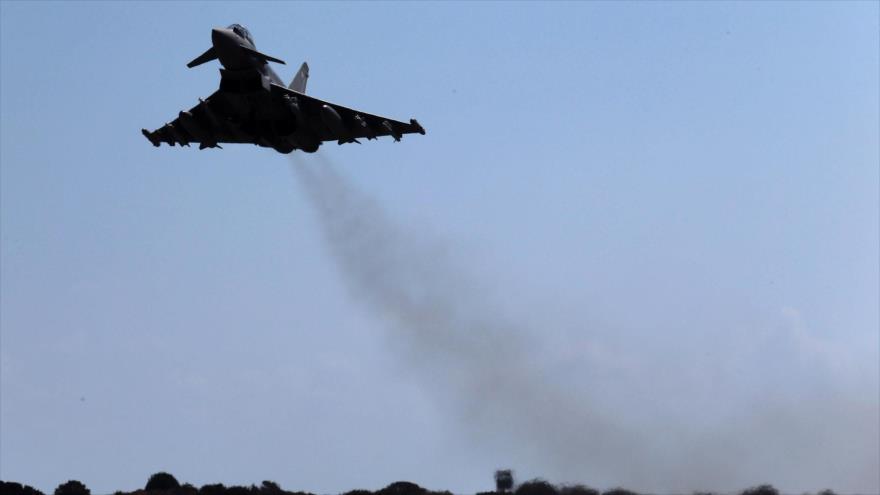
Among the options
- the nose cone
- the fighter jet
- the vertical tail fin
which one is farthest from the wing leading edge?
the vertical tail fin

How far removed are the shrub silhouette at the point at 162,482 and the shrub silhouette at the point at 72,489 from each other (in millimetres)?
3806

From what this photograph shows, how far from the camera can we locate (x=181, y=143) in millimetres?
91625

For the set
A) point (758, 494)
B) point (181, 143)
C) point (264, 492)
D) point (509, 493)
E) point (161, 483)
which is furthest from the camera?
point (161, 483)

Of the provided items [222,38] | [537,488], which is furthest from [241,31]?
[537,488]

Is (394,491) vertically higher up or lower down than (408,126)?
lower down

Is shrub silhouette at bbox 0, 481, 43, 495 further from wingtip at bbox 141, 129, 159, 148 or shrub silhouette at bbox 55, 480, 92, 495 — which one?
wingtip at bbox 141, 129, 159, 148

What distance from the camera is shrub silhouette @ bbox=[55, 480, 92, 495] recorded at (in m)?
104

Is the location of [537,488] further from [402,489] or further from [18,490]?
[18,490]

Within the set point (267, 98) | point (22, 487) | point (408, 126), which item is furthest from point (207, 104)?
point (22, 487)

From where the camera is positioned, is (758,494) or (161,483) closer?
(758,494)

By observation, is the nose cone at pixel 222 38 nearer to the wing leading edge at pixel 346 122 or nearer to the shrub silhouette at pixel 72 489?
the wing leading edge at pixel 346 122

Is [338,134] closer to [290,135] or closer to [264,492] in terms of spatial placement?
[290,135]

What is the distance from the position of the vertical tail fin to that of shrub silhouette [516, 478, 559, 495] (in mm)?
25845

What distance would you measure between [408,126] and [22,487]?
3786cm
